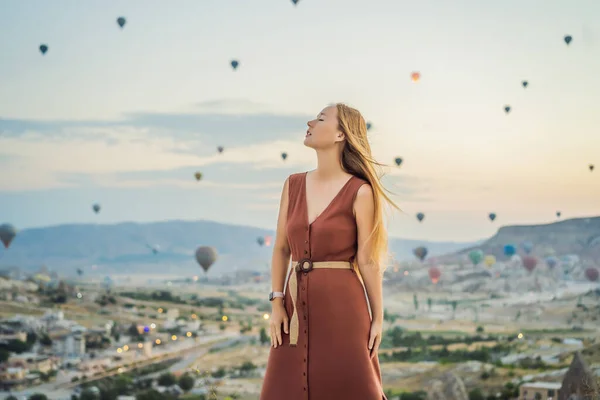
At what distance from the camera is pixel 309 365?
2738mm

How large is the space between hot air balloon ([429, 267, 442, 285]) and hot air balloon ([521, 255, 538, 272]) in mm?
1845

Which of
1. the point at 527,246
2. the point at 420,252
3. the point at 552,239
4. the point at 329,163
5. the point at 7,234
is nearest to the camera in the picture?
the point at 329,163

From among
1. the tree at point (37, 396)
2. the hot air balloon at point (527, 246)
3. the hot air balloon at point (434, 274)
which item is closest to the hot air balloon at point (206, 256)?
the tree at point (37, 396)

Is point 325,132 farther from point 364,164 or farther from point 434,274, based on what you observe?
point 434,274

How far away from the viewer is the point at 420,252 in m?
14.9

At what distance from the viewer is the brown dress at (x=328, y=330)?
272 centimetres

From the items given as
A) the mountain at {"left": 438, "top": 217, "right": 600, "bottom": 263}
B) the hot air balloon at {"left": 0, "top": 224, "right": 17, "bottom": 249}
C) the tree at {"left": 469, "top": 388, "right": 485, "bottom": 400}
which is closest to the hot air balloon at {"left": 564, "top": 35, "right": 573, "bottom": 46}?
the mountain at {"left": 438, "top": 217, "right": 600, "bottom": 263}

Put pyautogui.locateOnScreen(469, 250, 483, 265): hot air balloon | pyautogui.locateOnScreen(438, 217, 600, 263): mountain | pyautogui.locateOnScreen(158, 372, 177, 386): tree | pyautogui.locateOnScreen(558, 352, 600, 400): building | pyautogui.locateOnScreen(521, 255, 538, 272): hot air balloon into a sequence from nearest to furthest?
pyautogui.locateOnScreen(558, 352, 600, 400): building → pyautogui.locateOnScreen(438, 217, 600, 263): mountain → pyautogui.locateOnScreen(469, 250, 483, 265): hot air balloon → pyautogui.locateOnScreen(521, 255, 538, 272): hot air balloon → pyautogui.locateOnScreen(158, 372, 177, 386): tree

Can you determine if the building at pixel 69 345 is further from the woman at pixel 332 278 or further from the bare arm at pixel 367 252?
the bare arm at pixel 367 252

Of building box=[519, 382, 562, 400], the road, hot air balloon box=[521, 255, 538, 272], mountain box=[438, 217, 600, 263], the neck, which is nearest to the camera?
the neck

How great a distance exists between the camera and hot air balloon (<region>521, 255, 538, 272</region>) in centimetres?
1691

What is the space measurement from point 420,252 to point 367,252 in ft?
40.4

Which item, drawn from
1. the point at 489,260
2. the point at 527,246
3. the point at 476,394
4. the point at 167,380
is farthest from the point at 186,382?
the point at 527,246

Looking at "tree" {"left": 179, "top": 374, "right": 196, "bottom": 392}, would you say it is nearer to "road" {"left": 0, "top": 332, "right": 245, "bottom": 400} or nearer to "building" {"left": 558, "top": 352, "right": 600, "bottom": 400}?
"road" {"left": 0, "top": 332, "right": 245, "bottom": 400}
